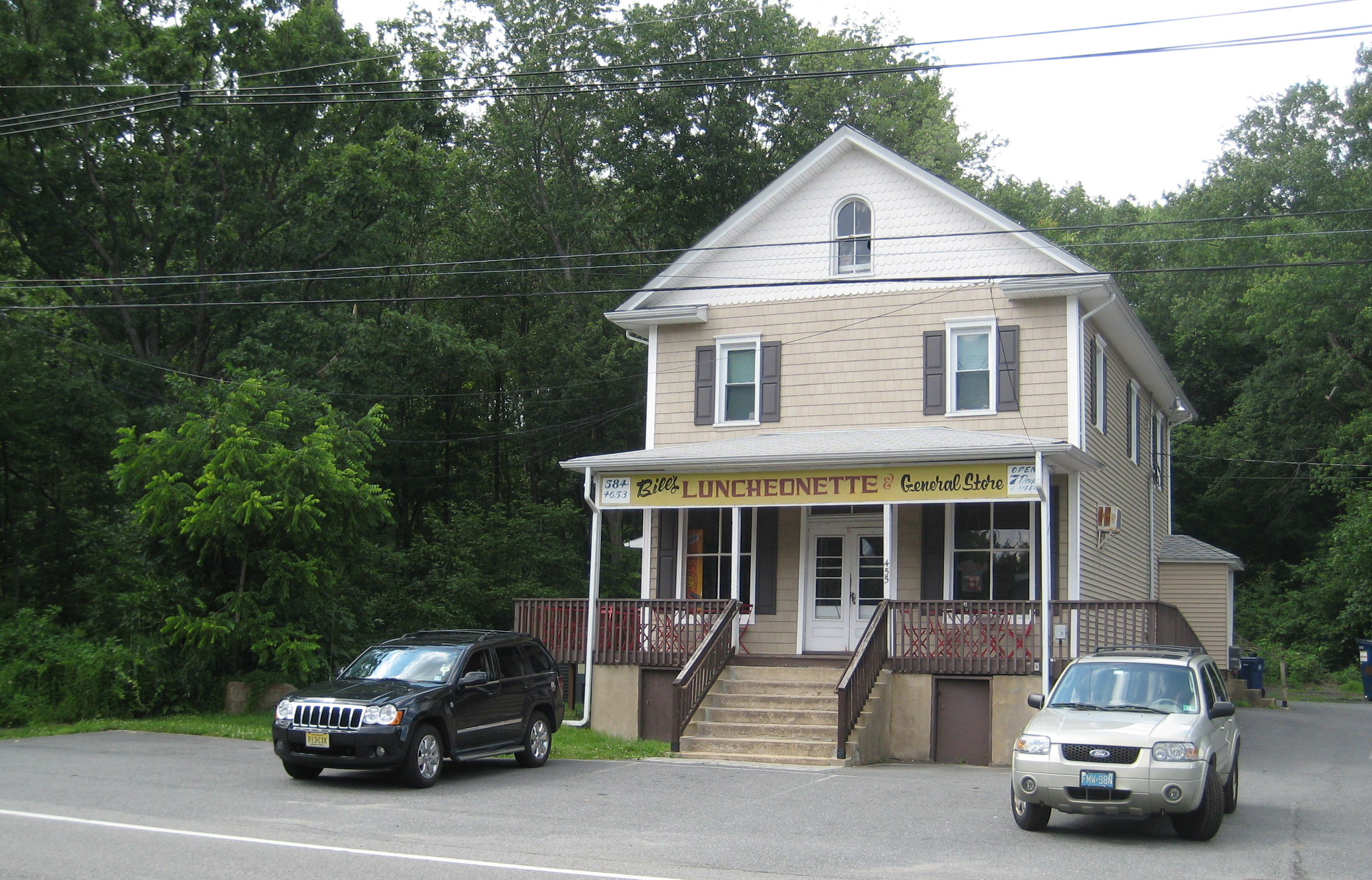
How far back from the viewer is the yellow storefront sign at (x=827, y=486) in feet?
58.7

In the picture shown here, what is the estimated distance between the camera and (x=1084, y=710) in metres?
11.4

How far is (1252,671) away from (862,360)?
1368cm

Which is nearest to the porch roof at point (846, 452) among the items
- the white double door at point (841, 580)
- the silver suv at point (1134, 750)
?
the white double door at point (841, 580)

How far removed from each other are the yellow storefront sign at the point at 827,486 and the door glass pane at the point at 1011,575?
2453 millimetres

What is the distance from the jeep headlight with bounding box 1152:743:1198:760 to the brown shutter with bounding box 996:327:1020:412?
34.2 ft

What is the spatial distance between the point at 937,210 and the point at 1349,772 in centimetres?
1060

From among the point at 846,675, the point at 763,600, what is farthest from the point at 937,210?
the point at 846,675

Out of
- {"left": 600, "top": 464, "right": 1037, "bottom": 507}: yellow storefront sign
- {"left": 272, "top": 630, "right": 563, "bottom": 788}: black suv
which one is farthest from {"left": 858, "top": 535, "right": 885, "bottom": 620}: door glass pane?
{"left": 272, "top": 630, "right": 563, "bottom": 788}: black suv

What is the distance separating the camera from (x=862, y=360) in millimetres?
21484

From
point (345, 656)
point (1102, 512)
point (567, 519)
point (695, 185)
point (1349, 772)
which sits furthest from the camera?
point (695, 185)

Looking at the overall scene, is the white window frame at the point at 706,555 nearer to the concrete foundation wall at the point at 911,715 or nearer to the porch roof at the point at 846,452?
the porch roof at the point at 846,452

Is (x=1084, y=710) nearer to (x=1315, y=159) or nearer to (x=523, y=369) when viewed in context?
(x=523, y=369)

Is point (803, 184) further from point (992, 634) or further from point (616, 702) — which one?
point (616, 702)

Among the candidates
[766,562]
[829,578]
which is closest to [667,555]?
[766,562]
